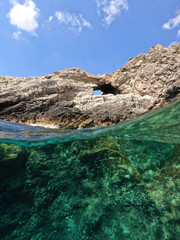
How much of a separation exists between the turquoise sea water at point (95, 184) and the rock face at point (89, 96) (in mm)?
4865

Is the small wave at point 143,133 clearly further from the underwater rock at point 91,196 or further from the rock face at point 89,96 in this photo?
the rock face at point 89,96

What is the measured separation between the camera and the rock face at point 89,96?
36.1 ft

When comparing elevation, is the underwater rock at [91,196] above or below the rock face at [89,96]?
below

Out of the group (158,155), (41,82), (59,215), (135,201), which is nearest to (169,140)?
(158,155)

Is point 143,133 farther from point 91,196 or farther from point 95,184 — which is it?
point 91,196

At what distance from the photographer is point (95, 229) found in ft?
10.6

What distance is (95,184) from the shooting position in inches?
165

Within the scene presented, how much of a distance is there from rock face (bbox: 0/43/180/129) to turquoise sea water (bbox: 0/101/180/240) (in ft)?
16.0

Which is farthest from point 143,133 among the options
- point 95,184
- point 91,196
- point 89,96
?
point 89,96

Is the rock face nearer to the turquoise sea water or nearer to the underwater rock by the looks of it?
the turquoise sea water

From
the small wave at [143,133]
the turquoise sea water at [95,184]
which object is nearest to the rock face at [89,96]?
the small wave at [143,133]

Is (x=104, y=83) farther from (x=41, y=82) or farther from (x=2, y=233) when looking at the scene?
(x=2, y=233)

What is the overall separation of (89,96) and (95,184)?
31.7ft

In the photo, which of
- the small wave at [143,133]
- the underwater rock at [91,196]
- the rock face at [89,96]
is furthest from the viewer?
the rock face at [89,96]
